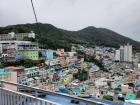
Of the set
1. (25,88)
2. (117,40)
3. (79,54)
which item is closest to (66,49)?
(79,54)

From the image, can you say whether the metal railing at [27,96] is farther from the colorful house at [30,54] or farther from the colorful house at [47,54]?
the colorful house at [47,54]

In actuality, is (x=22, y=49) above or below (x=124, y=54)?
above

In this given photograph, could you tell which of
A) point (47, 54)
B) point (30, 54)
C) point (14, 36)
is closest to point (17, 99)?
point (30, 54)

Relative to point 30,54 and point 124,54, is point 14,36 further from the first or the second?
point 124,54

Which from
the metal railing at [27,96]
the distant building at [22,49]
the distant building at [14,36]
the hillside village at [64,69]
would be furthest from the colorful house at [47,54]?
the metal railing at [27,96]

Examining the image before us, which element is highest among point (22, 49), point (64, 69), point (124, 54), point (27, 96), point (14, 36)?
point (14, 36)

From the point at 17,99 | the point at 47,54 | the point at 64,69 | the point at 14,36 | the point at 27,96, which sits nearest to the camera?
the point at 27,96

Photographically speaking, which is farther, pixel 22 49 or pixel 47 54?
pixel 47 54

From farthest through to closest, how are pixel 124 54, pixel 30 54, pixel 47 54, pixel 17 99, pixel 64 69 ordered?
pixel 124 54
pixel 64 69
pixel 47 54
pixel 30 54
pixel 17 99
